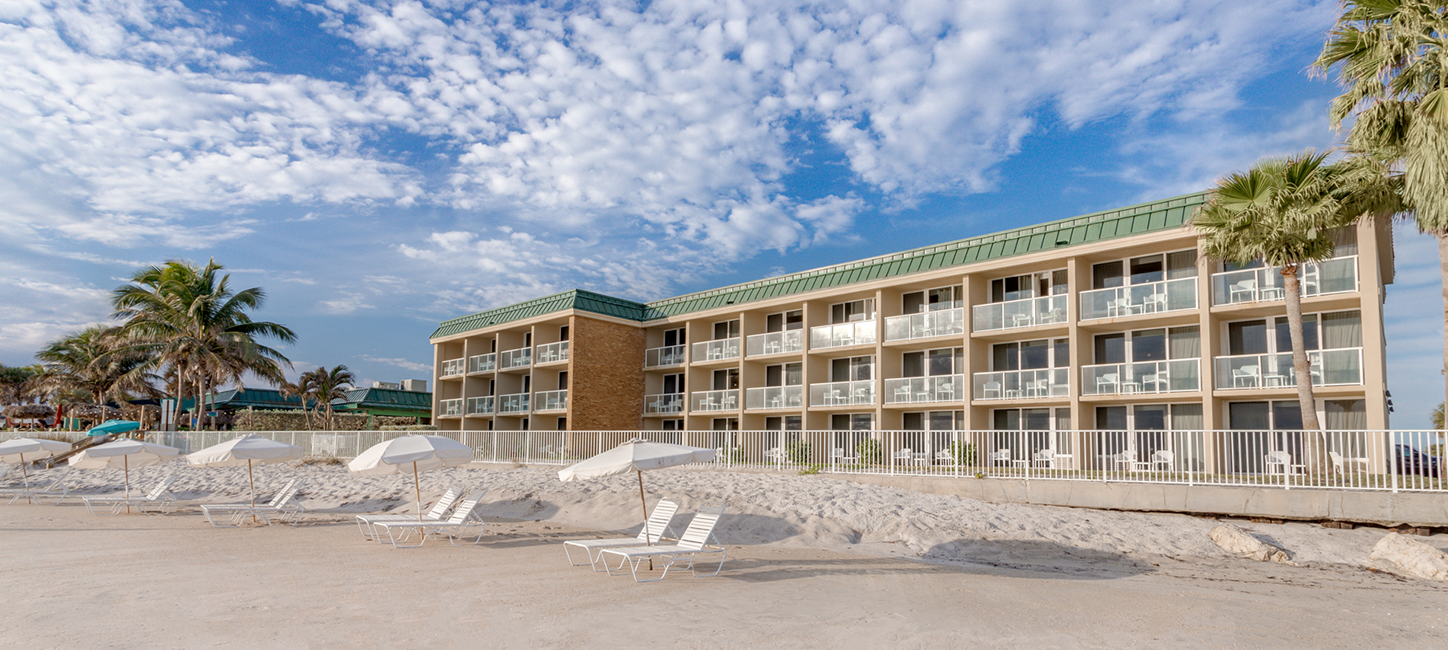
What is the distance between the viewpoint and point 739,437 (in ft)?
70.0

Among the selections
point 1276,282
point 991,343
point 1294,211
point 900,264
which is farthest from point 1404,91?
point 900,264

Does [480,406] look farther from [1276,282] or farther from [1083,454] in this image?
[1276,282]

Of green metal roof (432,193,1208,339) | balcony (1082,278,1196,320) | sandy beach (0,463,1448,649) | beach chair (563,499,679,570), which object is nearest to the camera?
sandy beach (0,463,1448,649)

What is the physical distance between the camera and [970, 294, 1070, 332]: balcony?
907 inches

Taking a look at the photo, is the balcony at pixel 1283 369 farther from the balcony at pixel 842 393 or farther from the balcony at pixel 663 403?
the balcony at pixel 663 403

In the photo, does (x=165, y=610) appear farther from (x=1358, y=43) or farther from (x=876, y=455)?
(x=1358, y=43)

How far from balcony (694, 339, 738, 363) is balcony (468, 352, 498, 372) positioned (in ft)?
34.3

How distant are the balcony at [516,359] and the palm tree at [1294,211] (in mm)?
25359

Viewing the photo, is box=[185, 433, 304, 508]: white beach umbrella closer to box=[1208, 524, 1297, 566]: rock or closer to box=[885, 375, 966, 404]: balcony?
box=[885, 375, 966, 404]: balcony

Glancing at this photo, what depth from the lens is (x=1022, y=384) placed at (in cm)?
2327

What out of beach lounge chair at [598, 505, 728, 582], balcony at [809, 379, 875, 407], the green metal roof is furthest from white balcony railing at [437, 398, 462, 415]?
beach lounge chair at [598, 505, 728, 582]

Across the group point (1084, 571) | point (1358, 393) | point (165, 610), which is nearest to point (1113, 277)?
point (1358, 393)

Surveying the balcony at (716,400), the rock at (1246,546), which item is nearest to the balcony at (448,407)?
the balcony at (716,400)

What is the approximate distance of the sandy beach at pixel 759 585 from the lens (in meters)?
7.12
